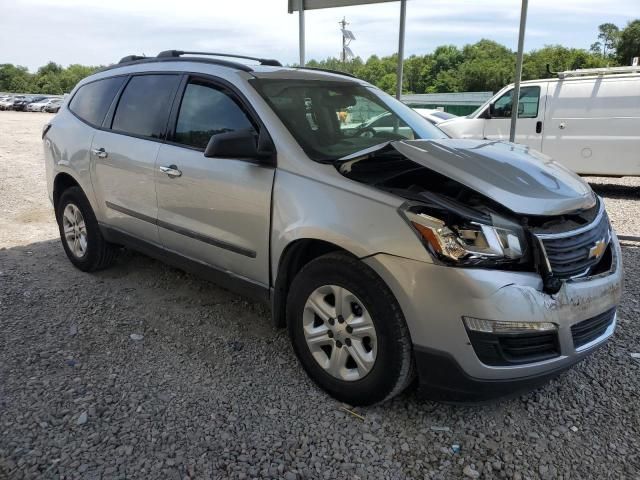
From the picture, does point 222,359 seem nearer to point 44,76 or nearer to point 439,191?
point 439,191

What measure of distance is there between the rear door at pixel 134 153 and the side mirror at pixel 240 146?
39.4 inches

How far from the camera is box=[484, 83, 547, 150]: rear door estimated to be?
946 centimetres

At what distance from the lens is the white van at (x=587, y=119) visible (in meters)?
8.70

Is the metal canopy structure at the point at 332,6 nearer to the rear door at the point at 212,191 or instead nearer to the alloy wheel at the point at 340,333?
the rear door at the point at 212,191

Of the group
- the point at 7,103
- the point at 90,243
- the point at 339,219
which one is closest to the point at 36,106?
the point at 7,103

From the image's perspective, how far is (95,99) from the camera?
183 inches

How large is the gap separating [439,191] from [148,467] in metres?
1.82

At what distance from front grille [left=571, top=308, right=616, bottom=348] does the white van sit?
628 cm

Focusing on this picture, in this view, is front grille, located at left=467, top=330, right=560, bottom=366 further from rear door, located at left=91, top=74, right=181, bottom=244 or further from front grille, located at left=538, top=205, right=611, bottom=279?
rear door, located at left=91, top=74, right=181, bottom=244

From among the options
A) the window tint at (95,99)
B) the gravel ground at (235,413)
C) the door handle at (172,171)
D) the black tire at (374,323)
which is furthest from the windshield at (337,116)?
the window tint at (95,99)

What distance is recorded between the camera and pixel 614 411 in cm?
281

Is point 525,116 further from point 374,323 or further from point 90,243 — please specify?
point 374,323

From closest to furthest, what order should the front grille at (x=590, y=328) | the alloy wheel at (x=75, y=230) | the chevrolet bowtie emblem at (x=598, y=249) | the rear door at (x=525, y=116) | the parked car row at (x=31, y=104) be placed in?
the front grille at (x=590, y=328)
the chevrolet bowtie emblem at (x=598, y=249)
the alloy wheel at (x=75, y=230)
the rear door at (x=525, y=116)
the parked car row at (x=31, y=104)

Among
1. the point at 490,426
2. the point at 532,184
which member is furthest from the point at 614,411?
the point at 532,184
